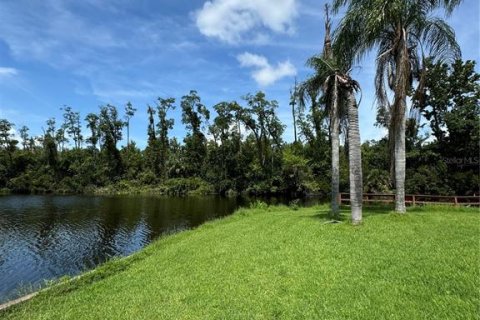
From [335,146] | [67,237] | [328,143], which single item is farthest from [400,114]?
[328,143]

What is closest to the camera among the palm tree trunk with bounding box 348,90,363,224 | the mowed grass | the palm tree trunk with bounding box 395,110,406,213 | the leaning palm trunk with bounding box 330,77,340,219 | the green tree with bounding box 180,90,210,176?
the mowed grass

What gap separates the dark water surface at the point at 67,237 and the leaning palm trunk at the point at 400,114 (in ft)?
44.7

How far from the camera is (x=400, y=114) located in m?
14.5

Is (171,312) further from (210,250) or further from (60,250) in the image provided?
(60,250)

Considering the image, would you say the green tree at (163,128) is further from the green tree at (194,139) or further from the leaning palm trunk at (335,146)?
the leaning palm trunk at (335,146)

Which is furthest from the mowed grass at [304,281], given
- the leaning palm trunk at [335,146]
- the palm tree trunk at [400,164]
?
the leaning palm trunk at [335,146]

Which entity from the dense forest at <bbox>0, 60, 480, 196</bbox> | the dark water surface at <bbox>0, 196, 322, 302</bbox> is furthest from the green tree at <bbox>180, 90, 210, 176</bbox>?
the dark water surface at <bbox>0, 196, 322, 302</bbox>

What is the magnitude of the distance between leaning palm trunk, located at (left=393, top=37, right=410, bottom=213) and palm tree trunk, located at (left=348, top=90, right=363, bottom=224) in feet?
7.74

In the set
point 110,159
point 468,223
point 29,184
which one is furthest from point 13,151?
point 468,223

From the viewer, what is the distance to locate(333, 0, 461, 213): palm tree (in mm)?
14266

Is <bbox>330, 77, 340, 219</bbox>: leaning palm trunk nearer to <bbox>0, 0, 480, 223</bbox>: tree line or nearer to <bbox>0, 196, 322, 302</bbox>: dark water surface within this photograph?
<bbox>0, 0, 480, 223</bbox>: tree line

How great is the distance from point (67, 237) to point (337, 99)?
18524 millimetres

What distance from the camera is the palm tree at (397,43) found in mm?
14266

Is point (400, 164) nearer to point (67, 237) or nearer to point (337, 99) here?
point (337, 99)
